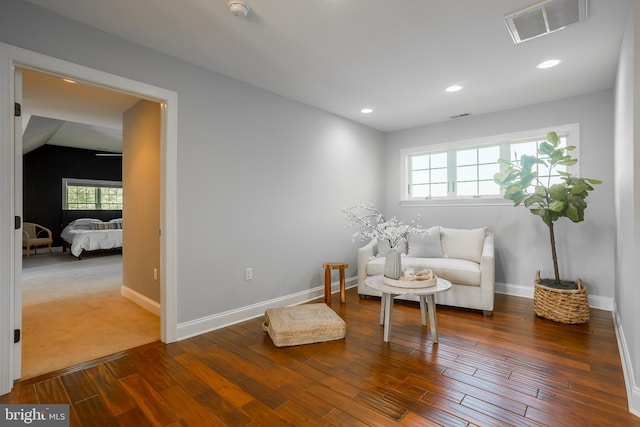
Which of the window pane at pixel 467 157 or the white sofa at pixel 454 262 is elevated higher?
the window pane at pixel 467 157

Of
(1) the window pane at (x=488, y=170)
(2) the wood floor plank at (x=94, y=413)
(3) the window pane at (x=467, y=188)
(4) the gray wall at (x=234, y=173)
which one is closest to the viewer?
(2) the wood floor plank at (x=94, y=413)

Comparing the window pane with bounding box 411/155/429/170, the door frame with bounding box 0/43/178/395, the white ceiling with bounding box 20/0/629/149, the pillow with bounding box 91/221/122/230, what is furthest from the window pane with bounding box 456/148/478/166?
the pillow with bounding box 91/221/122/230

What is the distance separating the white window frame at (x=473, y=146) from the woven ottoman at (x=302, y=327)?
2683 millimetres

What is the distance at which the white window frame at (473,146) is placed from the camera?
362 centimetres

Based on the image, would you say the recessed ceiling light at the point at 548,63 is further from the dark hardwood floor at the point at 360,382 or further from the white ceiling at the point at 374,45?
the dark hardwood floor at the point at 360,382

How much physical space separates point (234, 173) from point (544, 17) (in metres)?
2.71

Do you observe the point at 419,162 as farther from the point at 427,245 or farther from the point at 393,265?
the point at 393,265

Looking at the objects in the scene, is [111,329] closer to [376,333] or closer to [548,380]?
[376,333]

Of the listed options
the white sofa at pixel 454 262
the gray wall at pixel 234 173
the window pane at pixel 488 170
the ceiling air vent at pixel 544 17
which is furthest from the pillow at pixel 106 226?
the ceiling air vent at pixel 544 17

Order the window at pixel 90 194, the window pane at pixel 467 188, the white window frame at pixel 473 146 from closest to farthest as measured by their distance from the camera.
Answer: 1. the white window frame at pixel 473 146
2. the window pane at pixel 467 188
3. the window at pixel 90 194

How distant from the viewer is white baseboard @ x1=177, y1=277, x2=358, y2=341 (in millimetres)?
2720

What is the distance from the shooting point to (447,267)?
3.44m

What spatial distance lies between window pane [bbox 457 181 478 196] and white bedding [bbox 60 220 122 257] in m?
7.51

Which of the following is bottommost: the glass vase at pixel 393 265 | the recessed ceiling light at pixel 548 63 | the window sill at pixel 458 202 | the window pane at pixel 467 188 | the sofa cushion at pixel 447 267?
the sofa cushion at pixel 447 267
